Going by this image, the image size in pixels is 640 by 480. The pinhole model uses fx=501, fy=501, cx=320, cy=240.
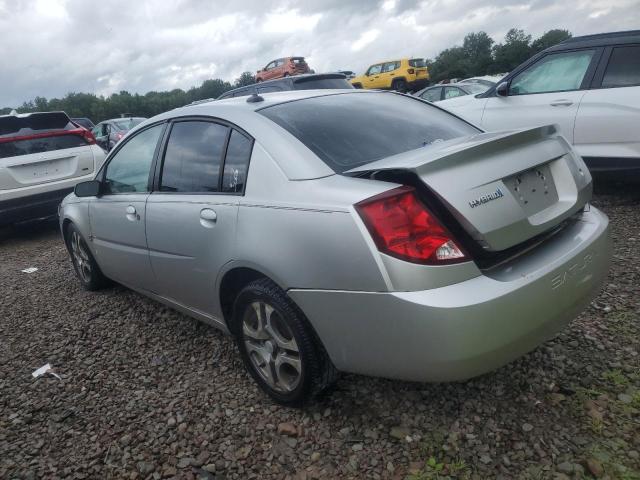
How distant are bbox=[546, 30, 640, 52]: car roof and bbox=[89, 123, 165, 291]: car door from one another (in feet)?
14.0

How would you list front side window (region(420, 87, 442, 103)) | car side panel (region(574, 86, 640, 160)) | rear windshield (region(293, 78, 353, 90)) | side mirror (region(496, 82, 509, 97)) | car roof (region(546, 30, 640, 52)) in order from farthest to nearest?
1. front side window (region(420, 87, 442, 103))
2. rear windshield (region(293, 78, 353, 90))
3. side mirror (region(496, 82, 509, 97))
4. car roof (region(546, 30, 640, 52))
5. car side panel (region(574, 86, 640, 160))

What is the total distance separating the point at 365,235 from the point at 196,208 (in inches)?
45.5

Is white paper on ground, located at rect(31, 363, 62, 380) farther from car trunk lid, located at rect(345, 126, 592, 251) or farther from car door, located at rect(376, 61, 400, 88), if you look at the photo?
car door, located at rect(376, 61, 400, 88)

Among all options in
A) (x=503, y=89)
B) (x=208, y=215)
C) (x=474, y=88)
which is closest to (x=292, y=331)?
(x=208, y=215)

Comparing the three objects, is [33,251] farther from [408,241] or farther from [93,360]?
[408,241]

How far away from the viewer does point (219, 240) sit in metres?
2.48

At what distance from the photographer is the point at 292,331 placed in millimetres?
2221

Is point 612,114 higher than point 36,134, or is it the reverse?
point 36,134

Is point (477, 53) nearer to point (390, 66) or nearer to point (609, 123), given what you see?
point (390, 66)

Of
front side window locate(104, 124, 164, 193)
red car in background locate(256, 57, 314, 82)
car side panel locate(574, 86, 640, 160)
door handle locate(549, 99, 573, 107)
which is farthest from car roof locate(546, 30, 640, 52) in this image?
red car in background locate(256, 57, 314, 82)

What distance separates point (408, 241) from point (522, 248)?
58cm

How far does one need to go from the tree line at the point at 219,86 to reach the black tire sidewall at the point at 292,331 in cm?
5001

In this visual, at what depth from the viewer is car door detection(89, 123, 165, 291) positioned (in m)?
3.22

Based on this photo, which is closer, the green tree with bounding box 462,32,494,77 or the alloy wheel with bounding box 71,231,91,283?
the alloy wheel with bounding box 71,231,91,283
